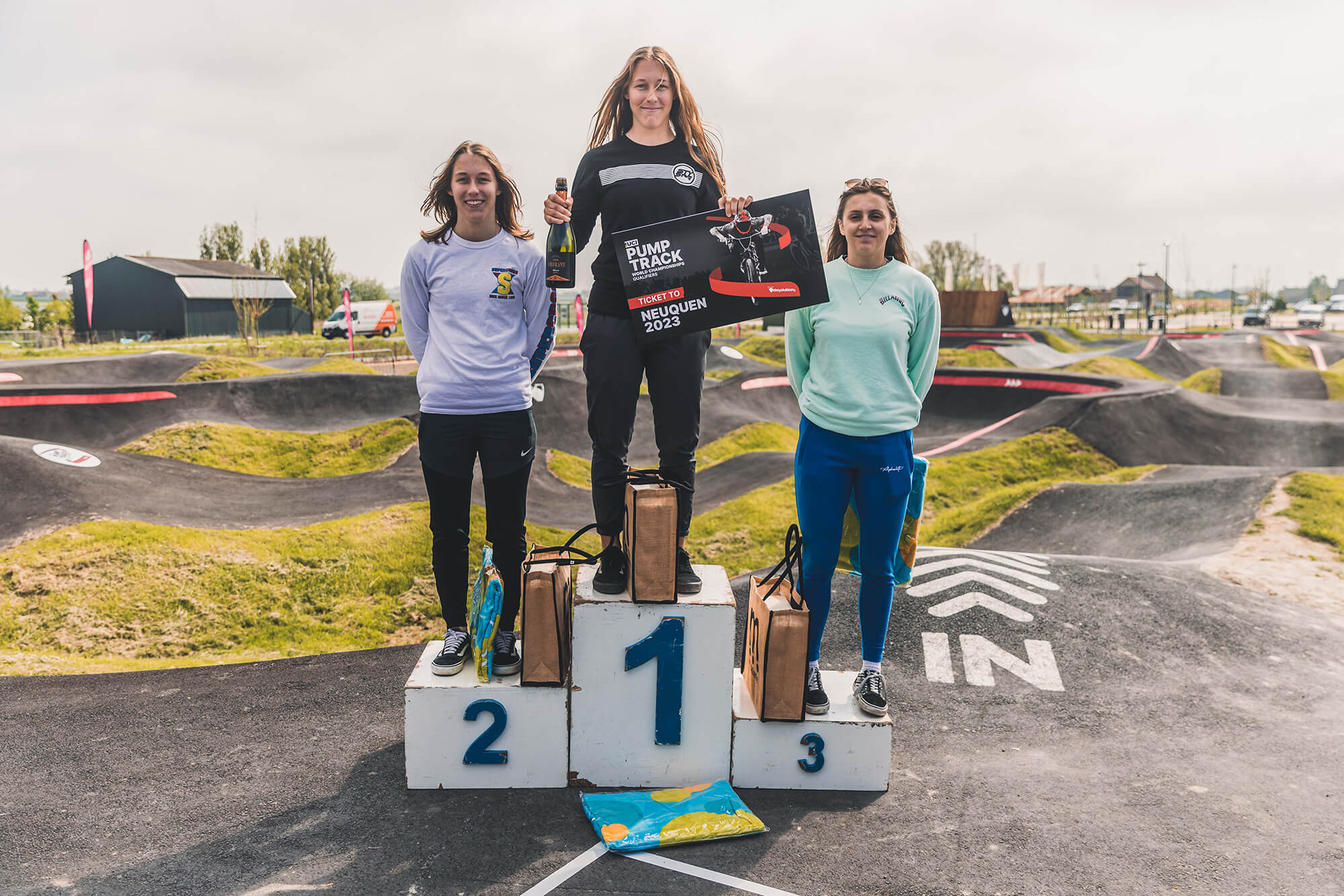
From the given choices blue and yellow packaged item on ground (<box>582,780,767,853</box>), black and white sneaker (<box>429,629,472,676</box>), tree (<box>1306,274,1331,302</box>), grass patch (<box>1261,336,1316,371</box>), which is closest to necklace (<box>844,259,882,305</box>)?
blue and yellow packaged item on ground (<box>582,780,767,853</box>)

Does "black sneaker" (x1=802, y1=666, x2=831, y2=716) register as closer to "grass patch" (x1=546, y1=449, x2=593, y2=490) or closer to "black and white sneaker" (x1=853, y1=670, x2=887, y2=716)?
"black and white sneaker" (x1=853, y1=670, x2=887, y2=716)

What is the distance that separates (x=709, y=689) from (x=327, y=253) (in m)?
65.6

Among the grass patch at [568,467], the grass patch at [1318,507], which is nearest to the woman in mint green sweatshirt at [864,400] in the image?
the grass patch at [1318,507]

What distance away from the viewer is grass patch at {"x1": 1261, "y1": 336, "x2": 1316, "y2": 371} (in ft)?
106

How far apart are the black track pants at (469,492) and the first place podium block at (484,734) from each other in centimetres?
34

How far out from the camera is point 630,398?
3656 mm

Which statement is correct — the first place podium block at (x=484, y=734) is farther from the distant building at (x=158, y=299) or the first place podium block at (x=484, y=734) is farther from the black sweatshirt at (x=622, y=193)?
the distant building at (x=158, y=299)

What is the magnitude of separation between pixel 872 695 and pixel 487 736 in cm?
185

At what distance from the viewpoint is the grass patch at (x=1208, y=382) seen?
24.2 metres

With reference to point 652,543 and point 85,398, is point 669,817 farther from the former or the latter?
point 85,398

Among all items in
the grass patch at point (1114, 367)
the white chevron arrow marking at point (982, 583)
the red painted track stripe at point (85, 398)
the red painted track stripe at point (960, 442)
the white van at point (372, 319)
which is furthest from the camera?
the white van at point (372, 319)

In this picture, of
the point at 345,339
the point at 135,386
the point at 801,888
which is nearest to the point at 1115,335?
the point at 345,339

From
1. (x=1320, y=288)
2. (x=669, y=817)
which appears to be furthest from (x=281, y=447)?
(x=1320, y=288)

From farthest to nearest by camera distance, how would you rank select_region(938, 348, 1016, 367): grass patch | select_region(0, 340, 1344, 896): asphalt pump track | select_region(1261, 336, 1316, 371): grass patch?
1. select_region(1261, 336, 1316, 371): grass patch
2. select_region(938, 348, 1016, 367): grass patch
3. select_region(0, 340, 1344, 896): asphalt pump track
